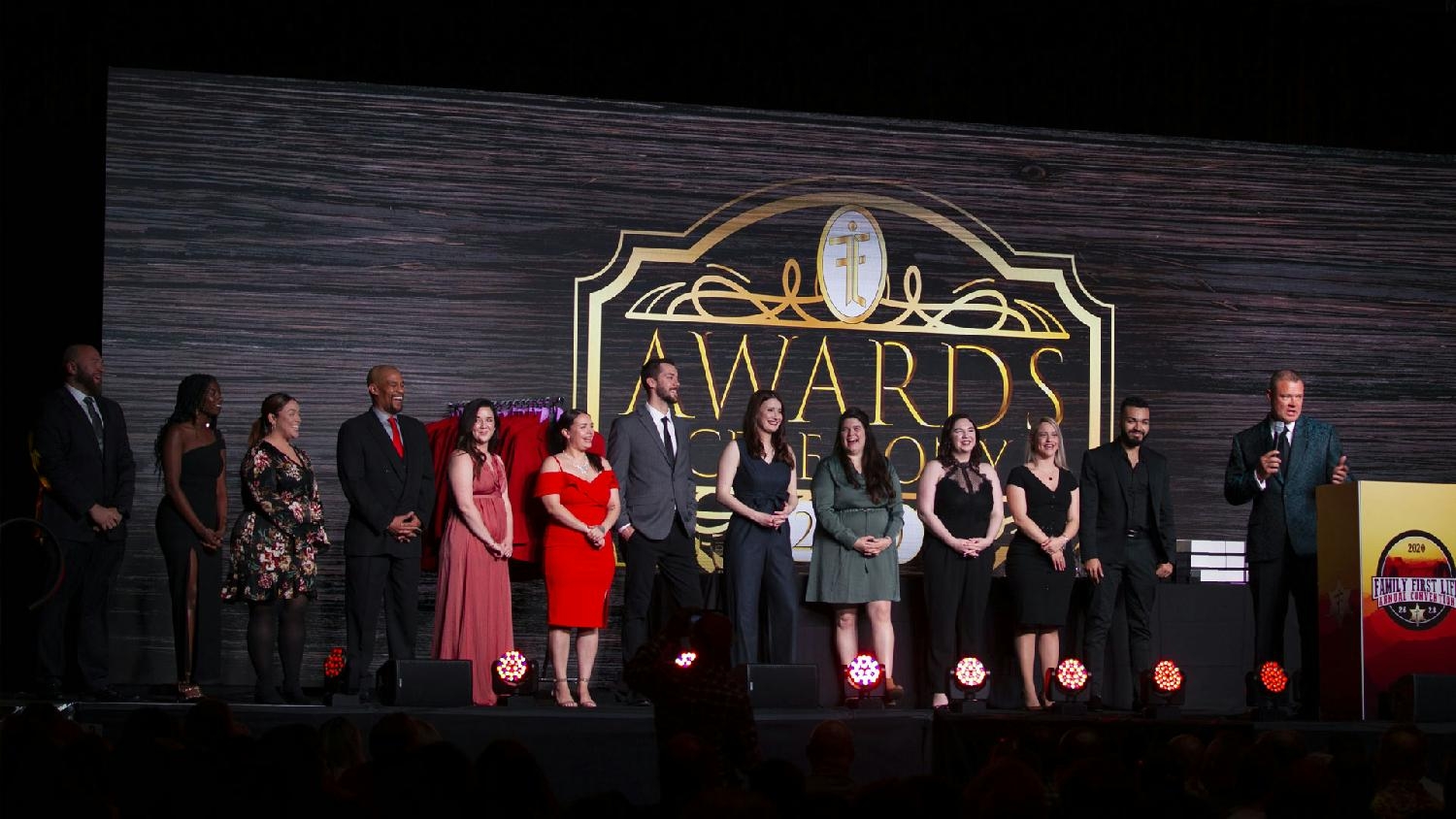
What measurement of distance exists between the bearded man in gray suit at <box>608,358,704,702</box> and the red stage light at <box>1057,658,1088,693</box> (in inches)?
69.1

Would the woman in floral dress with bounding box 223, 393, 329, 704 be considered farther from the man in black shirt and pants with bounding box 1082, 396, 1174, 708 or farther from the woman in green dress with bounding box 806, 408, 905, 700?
the man in black shirt and pants with bounding box 1082, 396, 1174, 708

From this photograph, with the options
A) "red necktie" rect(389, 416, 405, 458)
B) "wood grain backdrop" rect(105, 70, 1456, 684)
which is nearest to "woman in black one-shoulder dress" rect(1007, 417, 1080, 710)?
"wood grain backdrop" rect(105, 70, 1456, 684)

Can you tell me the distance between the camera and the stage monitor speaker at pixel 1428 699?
21.6 feet

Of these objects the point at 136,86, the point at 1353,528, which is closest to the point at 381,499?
the point at 136,86

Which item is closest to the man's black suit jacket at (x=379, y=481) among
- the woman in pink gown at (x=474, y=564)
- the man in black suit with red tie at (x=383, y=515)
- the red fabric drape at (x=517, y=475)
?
the man in black suit with red tie at (x=383, y=515)

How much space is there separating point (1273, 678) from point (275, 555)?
14.0 feet

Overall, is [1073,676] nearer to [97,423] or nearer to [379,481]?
[379,481]

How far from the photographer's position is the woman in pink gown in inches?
297

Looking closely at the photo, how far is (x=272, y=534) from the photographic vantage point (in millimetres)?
7090

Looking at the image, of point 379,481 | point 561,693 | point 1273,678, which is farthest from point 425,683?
point 1273,678

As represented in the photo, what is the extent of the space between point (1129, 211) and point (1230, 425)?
141 centimetres

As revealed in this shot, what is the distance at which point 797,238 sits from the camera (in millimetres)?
9641

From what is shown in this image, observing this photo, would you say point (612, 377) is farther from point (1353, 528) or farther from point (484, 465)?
point (1353, 528)

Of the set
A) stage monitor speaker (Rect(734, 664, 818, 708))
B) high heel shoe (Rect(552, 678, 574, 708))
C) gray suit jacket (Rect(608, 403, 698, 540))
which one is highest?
gray suit jacket (Rect(608, 403, 698, 540))
